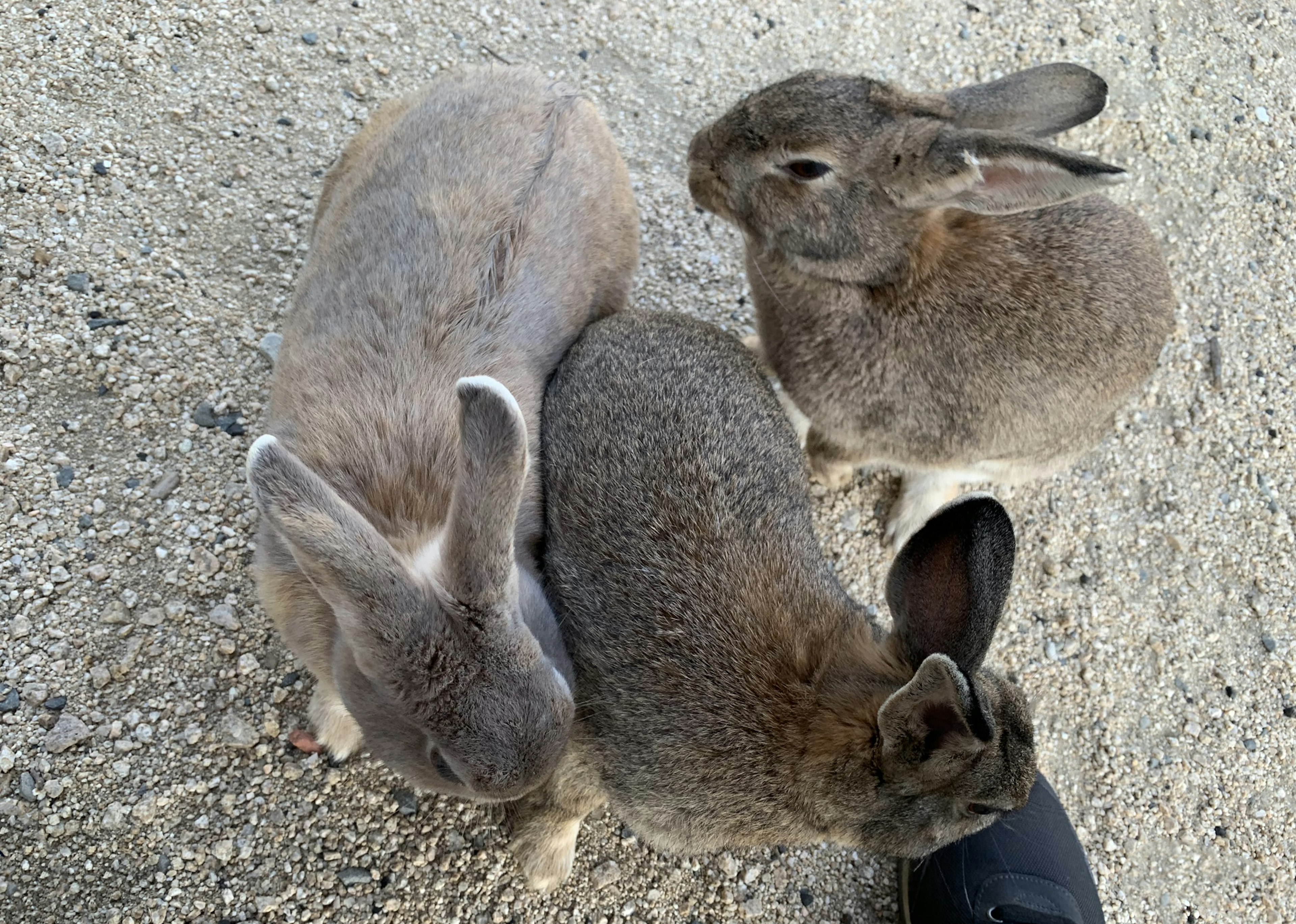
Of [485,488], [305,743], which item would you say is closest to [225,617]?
[305,743]

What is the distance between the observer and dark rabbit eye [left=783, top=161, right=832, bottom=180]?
3.28m

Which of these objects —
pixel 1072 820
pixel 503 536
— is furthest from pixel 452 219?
pixel 1072 820

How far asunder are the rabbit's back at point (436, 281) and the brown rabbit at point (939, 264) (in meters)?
0.68

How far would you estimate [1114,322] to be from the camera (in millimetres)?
3311

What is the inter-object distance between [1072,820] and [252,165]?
180 inches

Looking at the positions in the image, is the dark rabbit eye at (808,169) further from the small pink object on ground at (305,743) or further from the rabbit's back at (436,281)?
the small pink object on ground at (305,743)

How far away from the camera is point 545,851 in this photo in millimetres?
3082

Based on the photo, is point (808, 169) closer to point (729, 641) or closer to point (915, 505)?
point (915, 505)

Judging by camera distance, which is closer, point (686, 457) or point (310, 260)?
point (686, 457)

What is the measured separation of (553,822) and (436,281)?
6.19 feet

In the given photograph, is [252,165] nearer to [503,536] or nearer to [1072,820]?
[503,536]

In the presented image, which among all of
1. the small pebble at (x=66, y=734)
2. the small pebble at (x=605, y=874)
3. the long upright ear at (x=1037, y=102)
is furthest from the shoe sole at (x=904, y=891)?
the small pebble at (x=66, y=734)

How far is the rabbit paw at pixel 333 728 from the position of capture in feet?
10.1

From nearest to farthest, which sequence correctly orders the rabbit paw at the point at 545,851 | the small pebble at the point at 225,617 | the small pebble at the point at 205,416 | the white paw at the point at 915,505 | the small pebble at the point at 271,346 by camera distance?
the rabbit paw at the point at 545,851, the small pebble at the point at 225,617, the small pebble at the point at 205,416, the small pebble at the point at 271,346, the white paw at the point at 915,505
